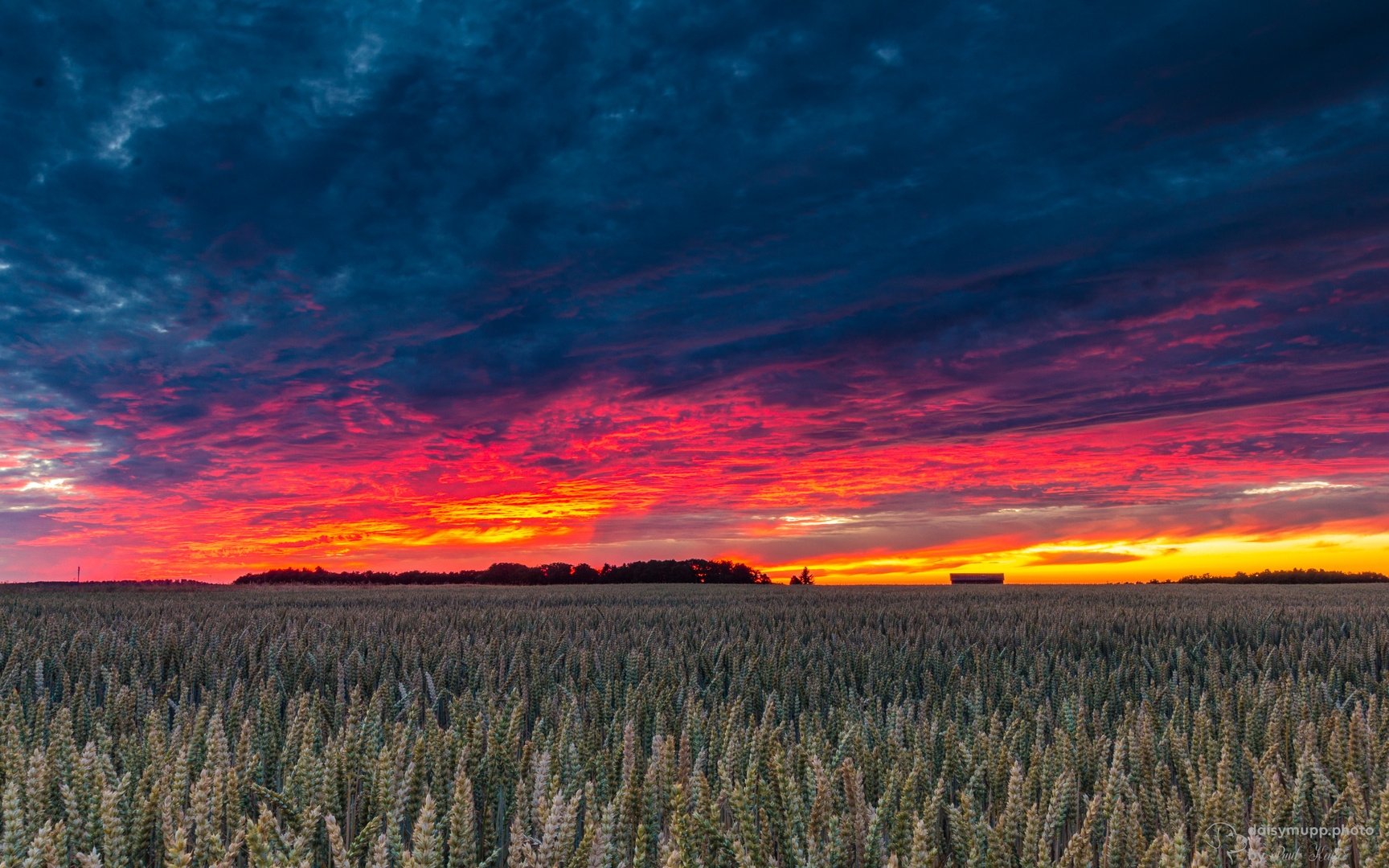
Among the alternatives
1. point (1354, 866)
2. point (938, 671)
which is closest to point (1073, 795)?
point (1354, 866)

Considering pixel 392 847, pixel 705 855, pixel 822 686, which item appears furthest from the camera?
pixel 822 686

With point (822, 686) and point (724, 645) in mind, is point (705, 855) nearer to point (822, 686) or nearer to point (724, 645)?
point (822, 686)

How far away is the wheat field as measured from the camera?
5.41 ft

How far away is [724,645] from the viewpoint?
5371 mm

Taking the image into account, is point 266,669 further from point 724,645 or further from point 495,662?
point 724,645

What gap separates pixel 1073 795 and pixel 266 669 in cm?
529

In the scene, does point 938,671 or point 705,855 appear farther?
point 938,671

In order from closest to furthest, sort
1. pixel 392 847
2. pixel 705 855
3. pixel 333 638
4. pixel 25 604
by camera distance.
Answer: pixel 392 847
pixel 705 855
pixel 333 638
pixel 25 604

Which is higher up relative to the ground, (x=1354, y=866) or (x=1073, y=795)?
(x=1073, y=795)

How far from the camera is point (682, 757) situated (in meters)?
2.25

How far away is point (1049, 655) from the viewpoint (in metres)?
5.63

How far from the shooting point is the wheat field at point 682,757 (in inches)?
64.9

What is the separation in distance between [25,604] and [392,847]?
47.7 ft

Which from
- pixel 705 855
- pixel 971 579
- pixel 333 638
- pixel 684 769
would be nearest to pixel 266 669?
pixel 333 638
